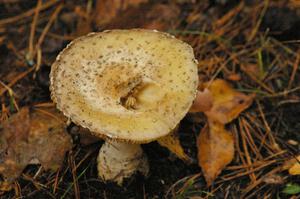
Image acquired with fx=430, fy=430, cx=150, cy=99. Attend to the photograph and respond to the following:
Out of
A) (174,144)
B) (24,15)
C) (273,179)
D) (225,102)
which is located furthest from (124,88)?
(24,15)

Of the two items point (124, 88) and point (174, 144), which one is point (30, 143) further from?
point (174, 144)

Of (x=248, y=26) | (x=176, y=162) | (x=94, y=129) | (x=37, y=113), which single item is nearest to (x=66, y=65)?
(x=94, y=129)

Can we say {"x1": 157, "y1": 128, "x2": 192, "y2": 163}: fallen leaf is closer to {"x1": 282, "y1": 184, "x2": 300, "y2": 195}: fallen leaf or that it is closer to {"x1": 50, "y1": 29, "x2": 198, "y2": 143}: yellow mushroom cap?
{"x1": 50, "y1": 29, "x2": 198, "y2": 143}: yellow mushroom cap

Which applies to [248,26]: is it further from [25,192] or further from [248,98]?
[25,192]

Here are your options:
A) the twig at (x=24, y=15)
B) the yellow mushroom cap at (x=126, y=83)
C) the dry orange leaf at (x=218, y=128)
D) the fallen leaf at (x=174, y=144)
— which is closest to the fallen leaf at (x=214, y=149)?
the dry orange leaf at (x=218, y=128)

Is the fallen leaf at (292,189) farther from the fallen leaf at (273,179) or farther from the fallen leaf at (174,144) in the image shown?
the fallen leaf at (174,144)
